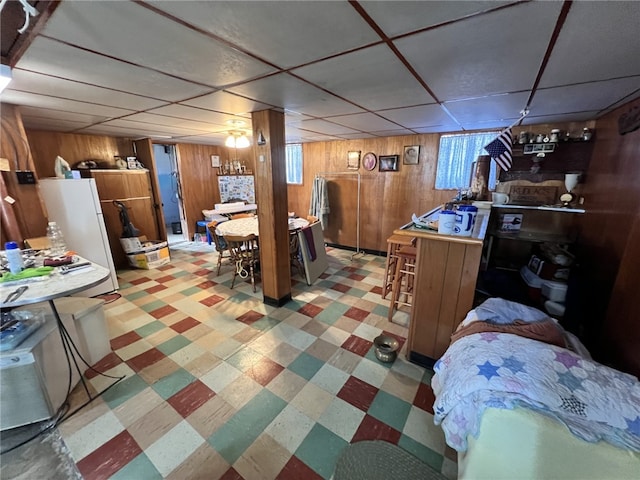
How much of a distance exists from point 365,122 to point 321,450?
325 centimetres

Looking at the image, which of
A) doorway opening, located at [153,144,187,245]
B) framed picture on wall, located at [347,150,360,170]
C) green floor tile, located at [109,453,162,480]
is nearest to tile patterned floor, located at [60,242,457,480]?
green floor tile, located at [109,453,162,480]

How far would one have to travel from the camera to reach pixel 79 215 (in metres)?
3.17

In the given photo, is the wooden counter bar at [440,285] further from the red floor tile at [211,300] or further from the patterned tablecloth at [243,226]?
the red floor tile at [211,300]

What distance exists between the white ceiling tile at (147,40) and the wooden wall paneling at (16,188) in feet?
6.51

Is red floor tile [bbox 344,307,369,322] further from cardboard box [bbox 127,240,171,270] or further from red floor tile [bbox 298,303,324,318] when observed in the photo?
cardboard box [bbox 127,240,171,270]

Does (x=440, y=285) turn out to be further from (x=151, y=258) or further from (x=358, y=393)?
(x=151, y=258)

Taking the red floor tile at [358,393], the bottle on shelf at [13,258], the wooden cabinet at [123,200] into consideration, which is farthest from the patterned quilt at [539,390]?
the wooden cabinet at [123,200]

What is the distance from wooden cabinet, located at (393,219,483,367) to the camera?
1.78m

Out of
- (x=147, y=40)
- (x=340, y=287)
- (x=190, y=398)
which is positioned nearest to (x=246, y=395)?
(x=190, y=398)

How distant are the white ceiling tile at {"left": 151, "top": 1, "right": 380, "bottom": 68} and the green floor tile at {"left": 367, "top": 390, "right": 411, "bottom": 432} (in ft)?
7.21

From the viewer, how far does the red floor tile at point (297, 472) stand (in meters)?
1.37

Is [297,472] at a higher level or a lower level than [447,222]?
lower

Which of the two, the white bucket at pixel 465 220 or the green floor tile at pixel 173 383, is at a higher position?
the white bucket at pixel 465 220

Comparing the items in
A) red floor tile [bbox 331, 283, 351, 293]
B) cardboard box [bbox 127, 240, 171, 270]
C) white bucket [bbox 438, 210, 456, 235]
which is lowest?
red floor tile [bbox 331, 283, 351, 293]
